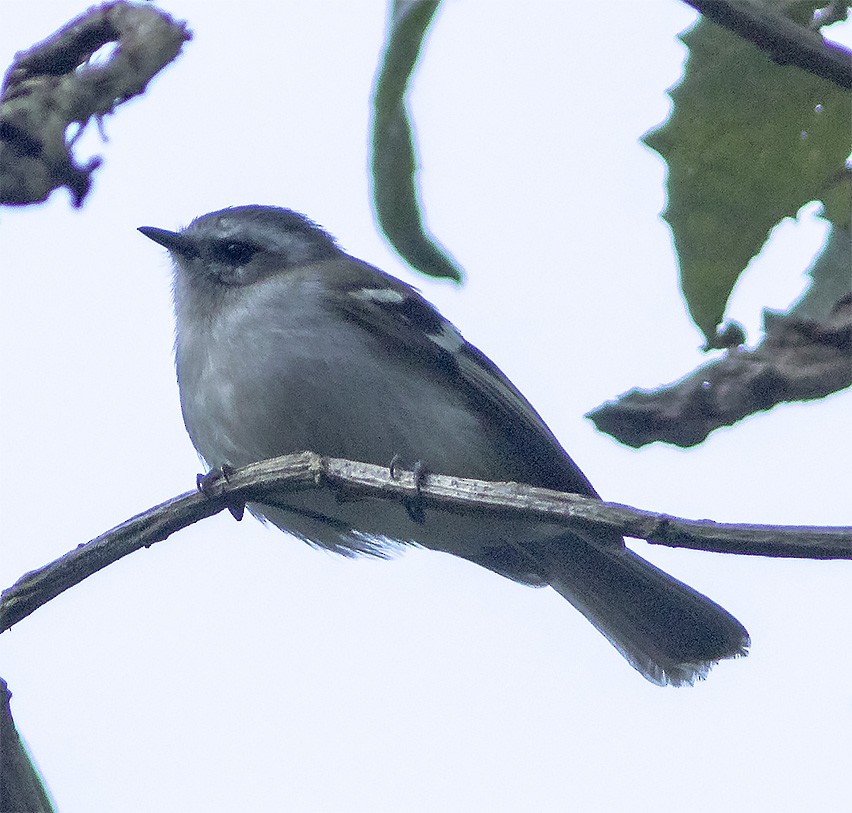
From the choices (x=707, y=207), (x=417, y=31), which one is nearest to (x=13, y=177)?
(x=417, y=31)

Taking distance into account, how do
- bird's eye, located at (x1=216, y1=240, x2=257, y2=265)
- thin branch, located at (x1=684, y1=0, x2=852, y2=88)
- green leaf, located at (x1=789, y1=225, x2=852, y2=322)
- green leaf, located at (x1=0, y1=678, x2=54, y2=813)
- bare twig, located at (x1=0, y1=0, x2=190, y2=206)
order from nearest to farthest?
thin branch, located at (x1=684, y1=0, x2=852, y2=88), green leaf, located at (x1=0, y1=678, x2=54, y2=813), bare twig, located at (x1=0, y1=0, x2=190, y2=206), green leaf, located at (x1=789, y1=225, x2=852, y2=322), bird's eye, located at (x1=216, y1=240, x2=257, y2=265)

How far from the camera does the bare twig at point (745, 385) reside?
296cm

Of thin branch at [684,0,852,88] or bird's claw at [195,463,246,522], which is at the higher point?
thin branch at [684,0,852,88]

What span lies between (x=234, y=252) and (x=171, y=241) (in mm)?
333

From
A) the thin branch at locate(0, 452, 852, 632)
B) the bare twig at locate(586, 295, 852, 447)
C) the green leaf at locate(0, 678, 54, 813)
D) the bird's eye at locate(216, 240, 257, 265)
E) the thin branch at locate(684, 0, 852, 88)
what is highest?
the bird's eye at locate(216, 240, 257, 265)

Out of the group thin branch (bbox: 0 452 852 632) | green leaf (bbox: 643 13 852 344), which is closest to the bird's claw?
thin branch (bbox: 0 452 852 632)

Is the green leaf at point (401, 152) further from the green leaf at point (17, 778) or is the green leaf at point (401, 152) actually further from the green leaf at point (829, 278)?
the green leaf at point (17, 778)

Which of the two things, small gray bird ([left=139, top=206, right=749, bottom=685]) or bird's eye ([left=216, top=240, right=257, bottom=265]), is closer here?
small gray bird ([left=139, top=206, right=749, bottom=685])

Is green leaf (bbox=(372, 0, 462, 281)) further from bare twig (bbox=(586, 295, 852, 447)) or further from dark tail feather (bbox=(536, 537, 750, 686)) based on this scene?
dark tail feather (bbox=(536, 537, 750, 686))

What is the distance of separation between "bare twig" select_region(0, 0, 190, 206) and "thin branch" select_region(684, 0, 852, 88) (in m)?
1.37

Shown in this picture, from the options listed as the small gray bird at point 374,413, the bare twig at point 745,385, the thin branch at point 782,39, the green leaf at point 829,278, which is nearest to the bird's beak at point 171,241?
the small gray bird at point 374,413

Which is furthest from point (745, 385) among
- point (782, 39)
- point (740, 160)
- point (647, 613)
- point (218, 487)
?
point (647, 613)

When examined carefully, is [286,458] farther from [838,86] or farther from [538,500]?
[838,86]

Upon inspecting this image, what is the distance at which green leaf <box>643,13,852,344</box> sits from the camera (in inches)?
103
